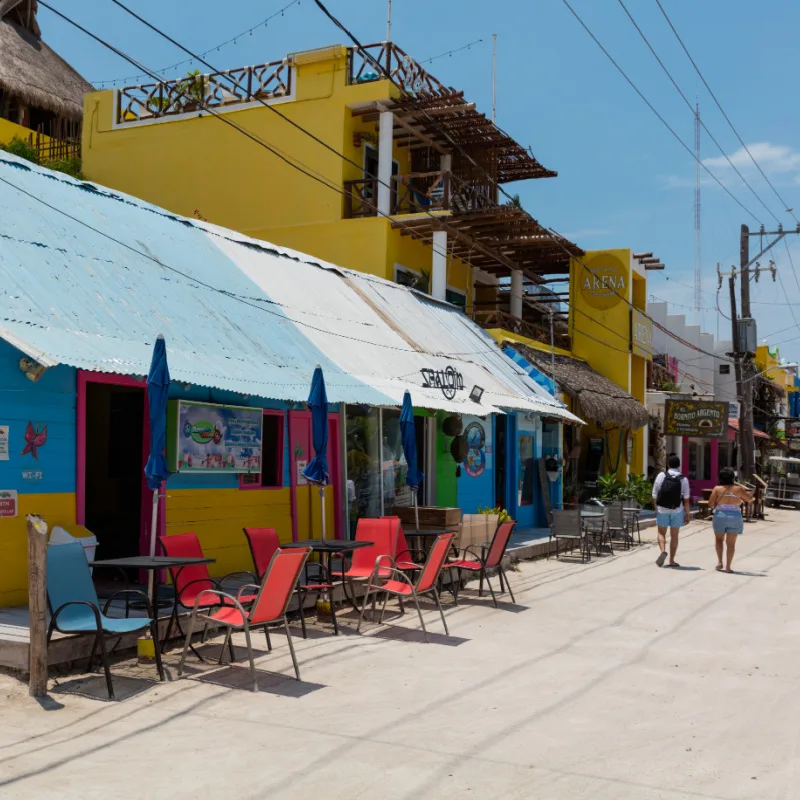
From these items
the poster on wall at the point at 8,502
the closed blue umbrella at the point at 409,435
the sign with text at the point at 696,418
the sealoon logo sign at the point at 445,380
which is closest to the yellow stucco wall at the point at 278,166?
the sealoon logo sign at the point at 445,380

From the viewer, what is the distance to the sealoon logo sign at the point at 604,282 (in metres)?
24.4

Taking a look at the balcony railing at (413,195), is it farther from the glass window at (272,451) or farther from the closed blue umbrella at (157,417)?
the closed blue umbrella at (157,417)

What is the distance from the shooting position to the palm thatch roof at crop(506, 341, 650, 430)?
19797 mm

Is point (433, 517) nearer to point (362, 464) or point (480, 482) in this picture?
point (362, 464)

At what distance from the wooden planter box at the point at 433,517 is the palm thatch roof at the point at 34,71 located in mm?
21655

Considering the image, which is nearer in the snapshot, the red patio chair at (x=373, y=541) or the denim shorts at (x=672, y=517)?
the red patio chair at (x=373, y=541)

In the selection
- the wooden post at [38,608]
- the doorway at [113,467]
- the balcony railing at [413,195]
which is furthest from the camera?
the balcony railing at [413,195]

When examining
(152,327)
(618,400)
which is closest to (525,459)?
(618,400)

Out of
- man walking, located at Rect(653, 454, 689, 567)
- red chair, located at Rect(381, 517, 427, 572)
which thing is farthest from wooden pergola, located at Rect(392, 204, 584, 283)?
red chair, located at Rect(381, 517, 427, 572)

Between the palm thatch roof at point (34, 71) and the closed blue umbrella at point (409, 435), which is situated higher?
the palm thatch roof at point (34, 71)

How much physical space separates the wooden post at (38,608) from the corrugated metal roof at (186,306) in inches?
57.1

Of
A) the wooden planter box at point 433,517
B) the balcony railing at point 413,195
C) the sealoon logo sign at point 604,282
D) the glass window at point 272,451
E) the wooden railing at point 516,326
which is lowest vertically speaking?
the wooden planter box at point 433,517

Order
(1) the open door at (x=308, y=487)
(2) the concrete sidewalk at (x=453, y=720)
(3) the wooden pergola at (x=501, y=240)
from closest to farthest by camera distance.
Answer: (2) the concrete sidewalk at (x=453, y=720) → (1) the open door at (x=308, y=487) → (3) the wooden pergola at (x=501, y=240)

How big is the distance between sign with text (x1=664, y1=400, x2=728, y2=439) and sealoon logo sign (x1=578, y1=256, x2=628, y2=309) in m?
4.25
